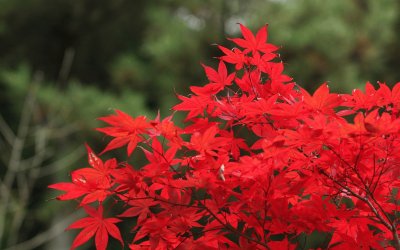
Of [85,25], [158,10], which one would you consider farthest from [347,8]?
[85,25]

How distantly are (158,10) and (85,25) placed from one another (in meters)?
0.82

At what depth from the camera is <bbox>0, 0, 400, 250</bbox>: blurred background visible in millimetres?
4617

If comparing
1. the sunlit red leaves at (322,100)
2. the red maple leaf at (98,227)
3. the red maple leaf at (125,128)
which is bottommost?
the red maple leaf at (98,227)

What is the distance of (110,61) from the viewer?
5852 mm

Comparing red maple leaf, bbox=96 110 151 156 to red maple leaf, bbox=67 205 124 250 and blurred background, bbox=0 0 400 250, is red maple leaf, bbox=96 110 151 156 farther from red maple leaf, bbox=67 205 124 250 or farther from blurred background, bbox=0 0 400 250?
blurred background, bbox=0 0 400 250

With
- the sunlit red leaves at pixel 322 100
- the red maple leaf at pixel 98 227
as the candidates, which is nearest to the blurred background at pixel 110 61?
the red maple leaf at pixel 98 227

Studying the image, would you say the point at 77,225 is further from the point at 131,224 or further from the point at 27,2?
the point at 27,2

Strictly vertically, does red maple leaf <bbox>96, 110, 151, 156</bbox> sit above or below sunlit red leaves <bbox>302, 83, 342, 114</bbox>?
below

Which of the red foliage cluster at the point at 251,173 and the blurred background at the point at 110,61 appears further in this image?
the blurred background at the point at 110,61

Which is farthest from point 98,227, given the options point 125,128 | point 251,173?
point 251,173

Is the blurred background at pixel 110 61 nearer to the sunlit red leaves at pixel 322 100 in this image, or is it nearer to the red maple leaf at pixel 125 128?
the red maple leaf at pixel 125 128

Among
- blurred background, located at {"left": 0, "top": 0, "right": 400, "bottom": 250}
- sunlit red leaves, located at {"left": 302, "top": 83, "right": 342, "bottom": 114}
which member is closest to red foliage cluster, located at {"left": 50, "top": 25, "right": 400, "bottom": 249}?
sunlit red leaves, located at {"left": 302, "top": 83, "right": 342, "bottom": 114}

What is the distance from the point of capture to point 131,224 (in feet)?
16.4

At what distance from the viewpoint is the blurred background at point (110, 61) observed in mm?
4617
